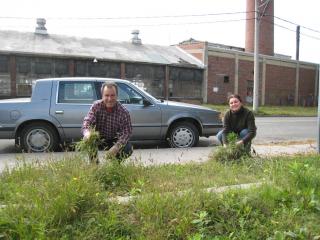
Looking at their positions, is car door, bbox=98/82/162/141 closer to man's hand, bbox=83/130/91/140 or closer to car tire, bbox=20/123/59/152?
car tire, bbox=20/123/59/152

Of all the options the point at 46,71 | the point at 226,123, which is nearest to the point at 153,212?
the point at 226,123

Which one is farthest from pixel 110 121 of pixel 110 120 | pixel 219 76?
pixel 219 76

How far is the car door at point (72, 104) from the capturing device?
32.9ft

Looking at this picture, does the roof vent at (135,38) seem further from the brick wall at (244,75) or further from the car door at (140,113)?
the car door at (140,113)

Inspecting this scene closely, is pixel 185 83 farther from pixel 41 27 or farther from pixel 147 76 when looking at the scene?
pixel 41 27

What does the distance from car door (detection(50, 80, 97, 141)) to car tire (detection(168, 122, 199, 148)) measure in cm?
200

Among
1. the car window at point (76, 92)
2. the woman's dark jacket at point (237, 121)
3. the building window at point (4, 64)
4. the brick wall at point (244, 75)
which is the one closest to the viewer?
the woman's dark jacket at point (237, 121)

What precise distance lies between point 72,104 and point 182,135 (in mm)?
2639

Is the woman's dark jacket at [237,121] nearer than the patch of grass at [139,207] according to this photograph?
No

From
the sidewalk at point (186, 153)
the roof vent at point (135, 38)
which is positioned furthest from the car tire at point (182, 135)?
the roof vent at point (135, 38)

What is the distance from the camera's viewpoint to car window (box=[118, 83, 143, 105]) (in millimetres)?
10422

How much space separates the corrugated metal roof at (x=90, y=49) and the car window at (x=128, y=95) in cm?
2499

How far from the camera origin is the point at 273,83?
5094 cm

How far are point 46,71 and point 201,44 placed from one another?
51.4 feet
